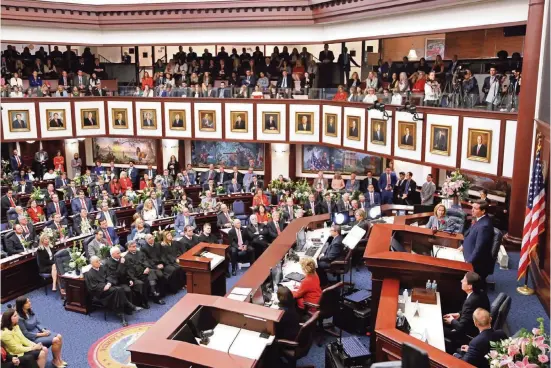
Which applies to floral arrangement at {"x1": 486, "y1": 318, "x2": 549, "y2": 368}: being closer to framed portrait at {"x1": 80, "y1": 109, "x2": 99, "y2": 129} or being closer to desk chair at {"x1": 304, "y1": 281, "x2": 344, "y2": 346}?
desk chair at {"x1": 304, "y1": 281, "x2": 344, "y2": 346}

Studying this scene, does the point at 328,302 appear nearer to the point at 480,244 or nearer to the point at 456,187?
the point at 480,244

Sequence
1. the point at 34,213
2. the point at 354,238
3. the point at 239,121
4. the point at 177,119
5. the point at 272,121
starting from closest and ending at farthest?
the point at 354,238 < the point at 34,213 < the point at 272,121 < the point at 239,121 < the point at 177,119

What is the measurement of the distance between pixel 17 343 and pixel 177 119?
15136 millimetres

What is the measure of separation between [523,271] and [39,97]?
1865 centimetres

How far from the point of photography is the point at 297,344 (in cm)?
729

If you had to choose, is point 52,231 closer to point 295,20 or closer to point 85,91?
point 85,91

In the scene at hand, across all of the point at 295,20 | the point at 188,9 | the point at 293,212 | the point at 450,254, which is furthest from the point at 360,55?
the point at 450,254

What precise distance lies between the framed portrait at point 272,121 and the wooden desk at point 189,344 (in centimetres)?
1425

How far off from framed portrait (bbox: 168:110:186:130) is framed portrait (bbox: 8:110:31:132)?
18.1ft

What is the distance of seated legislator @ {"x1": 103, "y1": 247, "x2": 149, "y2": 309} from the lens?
440 inches

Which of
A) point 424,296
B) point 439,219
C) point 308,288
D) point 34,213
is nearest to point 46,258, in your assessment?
point 34,213

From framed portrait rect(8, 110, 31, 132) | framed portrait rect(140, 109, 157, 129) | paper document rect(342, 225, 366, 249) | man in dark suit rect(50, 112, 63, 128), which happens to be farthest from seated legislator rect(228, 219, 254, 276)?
framed portrait rect(8, 110, 31, 132)

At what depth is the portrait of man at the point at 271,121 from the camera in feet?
69.2

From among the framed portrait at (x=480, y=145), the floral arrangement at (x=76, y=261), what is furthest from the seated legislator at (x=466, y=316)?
the floral arrangement at (x=76, y=261)
